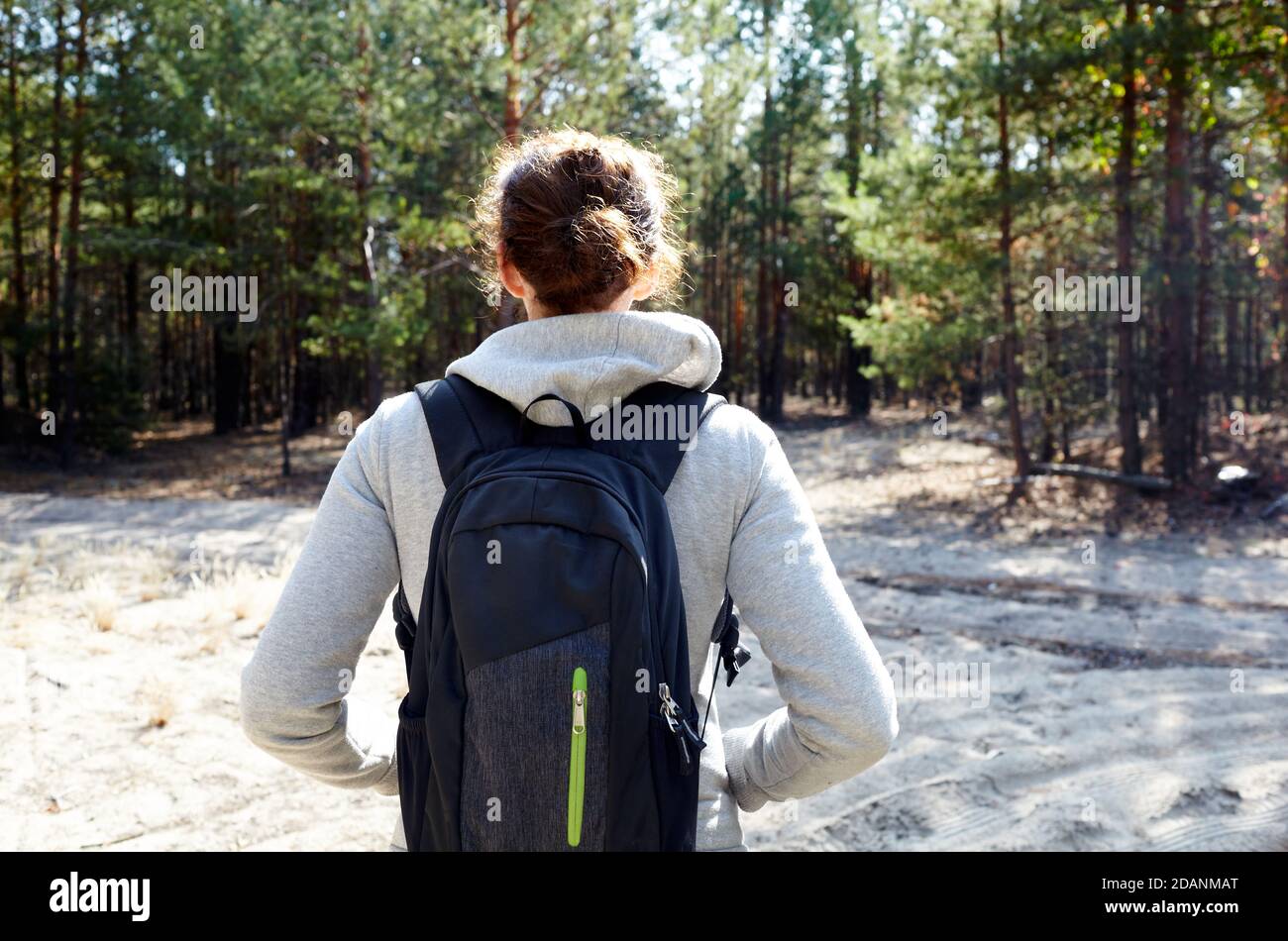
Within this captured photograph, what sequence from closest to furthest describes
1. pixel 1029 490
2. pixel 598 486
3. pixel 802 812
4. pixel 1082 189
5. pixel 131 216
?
pixel 598 486, pixel 802 812, pixel 1082 189, pixel 1029 490, pixel 131 216

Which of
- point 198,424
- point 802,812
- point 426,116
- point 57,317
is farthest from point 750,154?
point 802,812

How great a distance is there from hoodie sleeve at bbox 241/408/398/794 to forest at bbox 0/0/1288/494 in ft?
31.1

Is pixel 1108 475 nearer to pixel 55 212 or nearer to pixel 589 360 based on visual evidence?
pixel 589 360

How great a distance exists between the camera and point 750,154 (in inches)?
1011

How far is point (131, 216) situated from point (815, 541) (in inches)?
931

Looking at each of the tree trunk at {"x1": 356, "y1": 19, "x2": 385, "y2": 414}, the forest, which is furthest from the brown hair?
the tree trunk at {"x1": 356, "y1": 19, "x2": 385, "y2": 414}

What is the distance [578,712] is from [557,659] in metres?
0.09

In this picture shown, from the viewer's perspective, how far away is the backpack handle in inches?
61.9

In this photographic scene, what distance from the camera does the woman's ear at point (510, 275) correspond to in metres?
1.71

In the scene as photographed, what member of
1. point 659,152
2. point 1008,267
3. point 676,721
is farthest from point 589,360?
point 1008,267

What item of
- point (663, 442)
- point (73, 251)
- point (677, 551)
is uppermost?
point (73, 251)

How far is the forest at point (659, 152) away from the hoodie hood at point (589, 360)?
934 cm

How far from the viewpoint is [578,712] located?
1486 mm
